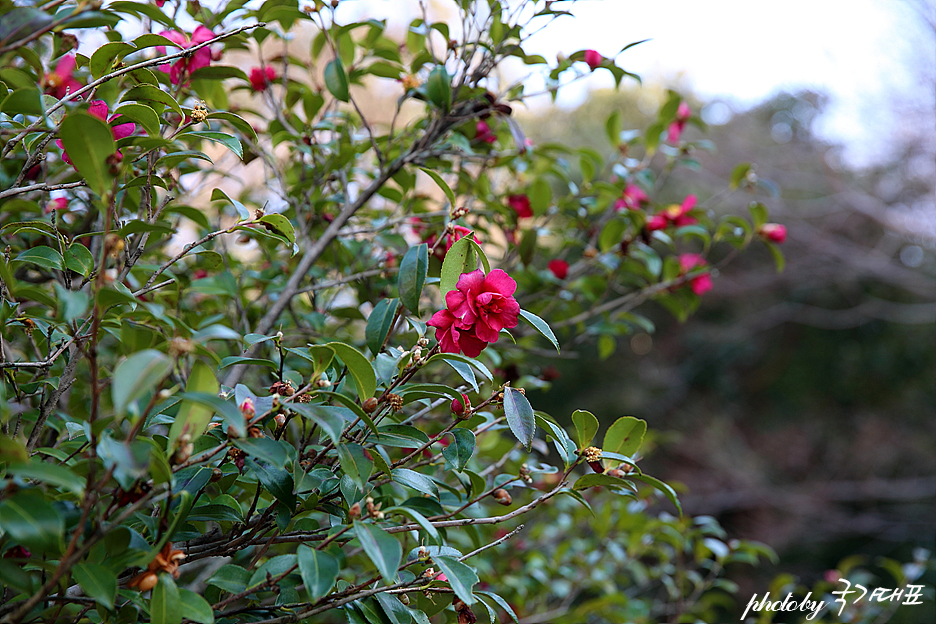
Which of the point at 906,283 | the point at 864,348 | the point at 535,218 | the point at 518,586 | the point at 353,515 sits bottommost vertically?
the point at 864,348

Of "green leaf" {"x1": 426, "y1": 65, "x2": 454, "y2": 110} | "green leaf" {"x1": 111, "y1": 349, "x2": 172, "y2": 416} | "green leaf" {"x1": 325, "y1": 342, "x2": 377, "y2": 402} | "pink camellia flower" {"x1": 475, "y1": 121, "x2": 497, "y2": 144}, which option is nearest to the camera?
"green leaf" {"x1": 111, "y1": 349, "x2": 172, "y2": 416}

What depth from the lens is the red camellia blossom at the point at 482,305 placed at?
675 millimetres

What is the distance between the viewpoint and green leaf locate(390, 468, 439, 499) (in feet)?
2.22

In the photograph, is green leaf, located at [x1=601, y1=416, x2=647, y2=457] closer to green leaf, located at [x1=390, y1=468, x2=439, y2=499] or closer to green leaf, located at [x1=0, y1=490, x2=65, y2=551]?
green leaf, located at [x1=390, y1=468, x2=439, y2=499]

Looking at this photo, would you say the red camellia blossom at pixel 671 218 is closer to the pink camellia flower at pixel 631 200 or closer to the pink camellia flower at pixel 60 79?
the pink camellia flower at pixel 631 200

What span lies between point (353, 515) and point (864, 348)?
15.5 ft

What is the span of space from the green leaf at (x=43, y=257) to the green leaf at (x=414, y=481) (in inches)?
18.6

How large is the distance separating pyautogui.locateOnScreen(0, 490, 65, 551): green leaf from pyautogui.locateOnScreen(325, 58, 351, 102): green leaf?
0.83 m

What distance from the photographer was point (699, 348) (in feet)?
15.5

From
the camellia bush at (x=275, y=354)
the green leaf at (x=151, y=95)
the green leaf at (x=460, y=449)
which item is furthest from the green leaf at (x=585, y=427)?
the green leaf at (x=151, y=95)

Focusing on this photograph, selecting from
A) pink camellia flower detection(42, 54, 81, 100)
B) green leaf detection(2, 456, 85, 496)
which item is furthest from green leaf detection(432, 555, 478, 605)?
pink camellia flower detection(42, 54, 81, 100)

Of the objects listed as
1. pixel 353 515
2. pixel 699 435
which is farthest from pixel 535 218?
pixel 699 435

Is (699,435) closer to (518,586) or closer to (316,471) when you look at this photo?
(518,586)

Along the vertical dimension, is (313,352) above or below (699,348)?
above
